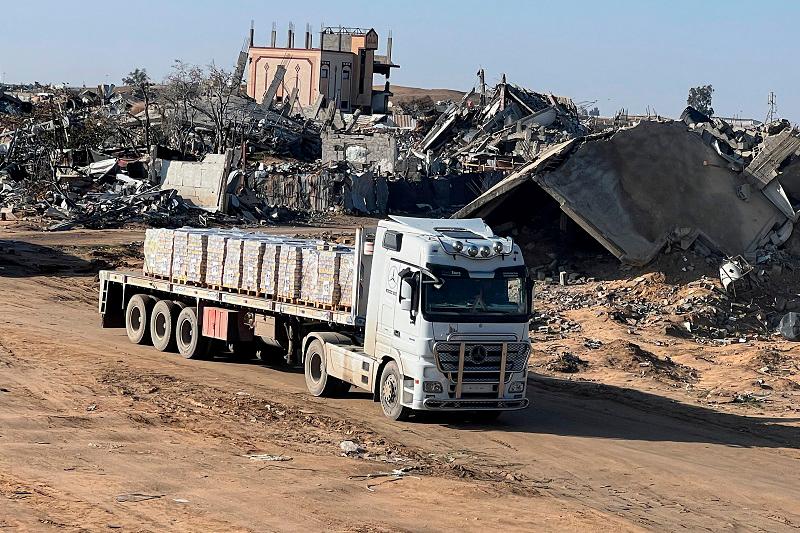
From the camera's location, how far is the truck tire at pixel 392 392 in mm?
17547

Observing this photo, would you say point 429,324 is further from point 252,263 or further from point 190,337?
point 190,337

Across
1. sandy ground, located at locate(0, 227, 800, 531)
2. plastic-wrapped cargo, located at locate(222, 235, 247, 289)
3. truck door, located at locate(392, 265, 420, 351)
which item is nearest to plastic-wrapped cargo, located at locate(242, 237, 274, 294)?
plastic-wrapped cargo, located at locate(222, 235, 247, 289)

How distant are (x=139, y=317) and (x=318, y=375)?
663cm

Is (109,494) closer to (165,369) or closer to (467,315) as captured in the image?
(467,315)

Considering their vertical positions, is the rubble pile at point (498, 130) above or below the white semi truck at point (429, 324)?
above

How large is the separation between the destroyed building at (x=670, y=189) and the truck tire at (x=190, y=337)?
43.2 feet

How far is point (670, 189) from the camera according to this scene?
110 feet

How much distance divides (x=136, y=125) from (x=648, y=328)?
4658 cm

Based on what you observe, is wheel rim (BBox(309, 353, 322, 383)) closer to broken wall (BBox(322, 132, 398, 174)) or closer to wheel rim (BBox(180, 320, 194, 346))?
wheel rim (BBox(180, 320, 194, 346))

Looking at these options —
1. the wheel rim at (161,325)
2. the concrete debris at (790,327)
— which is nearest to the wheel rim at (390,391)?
the wheel rim at (161,325)

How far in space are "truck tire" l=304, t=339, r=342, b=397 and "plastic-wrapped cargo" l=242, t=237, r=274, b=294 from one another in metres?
2.06

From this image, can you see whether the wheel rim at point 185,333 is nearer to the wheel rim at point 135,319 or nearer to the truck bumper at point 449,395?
the wheel rim at point 135,319

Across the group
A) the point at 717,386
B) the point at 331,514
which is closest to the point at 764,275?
the point at 717,386

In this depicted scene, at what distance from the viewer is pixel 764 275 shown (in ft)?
105
